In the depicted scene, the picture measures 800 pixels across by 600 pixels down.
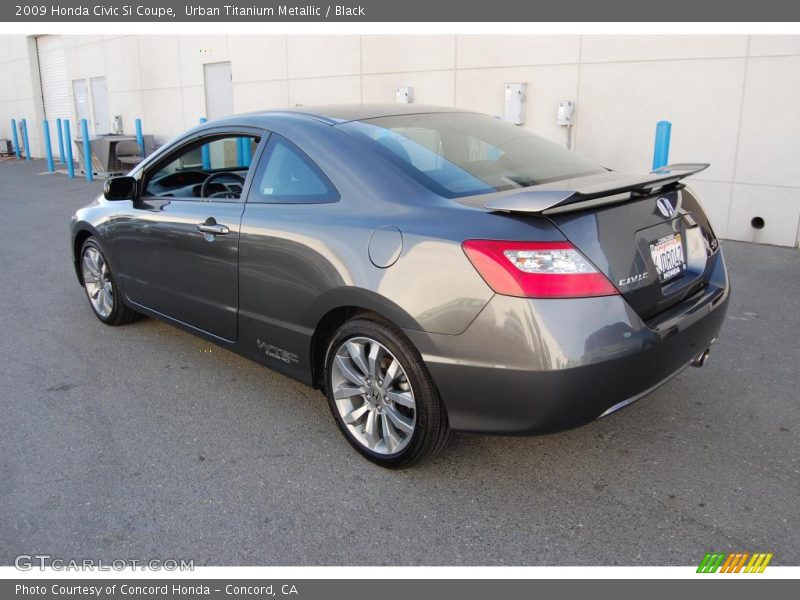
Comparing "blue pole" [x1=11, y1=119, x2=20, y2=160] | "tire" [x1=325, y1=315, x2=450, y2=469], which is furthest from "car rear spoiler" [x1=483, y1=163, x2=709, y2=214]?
"blue pole" [x1=11, y1=119, x2=20, y2=160]

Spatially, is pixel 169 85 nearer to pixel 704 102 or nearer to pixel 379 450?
pixel 704 102

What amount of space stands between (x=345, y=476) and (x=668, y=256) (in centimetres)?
172

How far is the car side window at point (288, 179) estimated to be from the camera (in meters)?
3.24

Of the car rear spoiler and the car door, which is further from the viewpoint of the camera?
the car door

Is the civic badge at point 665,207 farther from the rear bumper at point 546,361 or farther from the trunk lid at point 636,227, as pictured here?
the rear bumper at point 546,361

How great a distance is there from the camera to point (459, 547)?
2.55 m

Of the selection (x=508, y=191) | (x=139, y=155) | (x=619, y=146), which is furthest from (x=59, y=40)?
(x=508, y=191)

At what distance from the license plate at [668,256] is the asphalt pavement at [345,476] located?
0.90m

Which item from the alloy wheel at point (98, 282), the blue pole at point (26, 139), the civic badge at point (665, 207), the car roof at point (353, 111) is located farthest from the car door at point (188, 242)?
the blue pole at point (26, 139)

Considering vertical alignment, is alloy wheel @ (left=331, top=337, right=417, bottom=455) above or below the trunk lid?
below

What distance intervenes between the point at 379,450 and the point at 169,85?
1556 cm

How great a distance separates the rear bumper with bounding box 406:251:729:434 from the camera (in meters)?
2.46

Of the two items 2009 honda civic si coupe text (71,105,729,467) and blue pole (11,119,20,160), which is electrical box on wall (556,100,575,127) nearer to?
2009 honda civic si coupe text (71,105,729,467)

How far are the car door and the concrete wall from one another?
5671 mm
